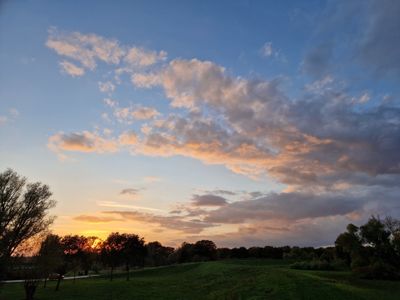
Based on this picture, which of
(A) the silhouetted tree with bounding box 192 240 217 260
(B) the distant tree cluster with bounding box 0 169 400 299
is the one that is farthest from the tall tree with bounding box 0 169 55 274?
(A) the silhouetted tree with bounding box 192 240 217 260

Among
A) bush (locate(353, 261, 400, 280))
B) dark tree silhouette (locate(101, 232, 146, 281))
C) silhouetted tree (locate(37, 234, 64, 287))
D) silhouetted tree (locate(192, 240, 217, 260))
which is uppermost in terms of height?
silhouetted tree (locate(192, 240, 217, 260))

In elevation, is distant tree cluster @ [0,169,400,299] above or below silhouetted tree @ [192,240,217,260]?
below

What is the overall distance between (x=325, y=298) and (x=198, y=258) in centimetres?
10416

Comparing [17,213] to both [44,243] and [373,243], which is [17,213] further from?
[373,243]

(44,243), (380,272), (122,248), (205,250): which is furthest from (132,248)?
(380,272)

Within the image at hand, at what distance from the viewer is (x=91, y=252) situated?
11088 centimetres

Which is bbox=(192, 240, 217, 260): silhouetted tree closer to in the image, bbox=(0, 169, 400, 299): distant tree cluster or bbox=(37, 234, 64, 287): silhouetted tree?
bbox=(0, 169, 400, 299): distant tree cluster

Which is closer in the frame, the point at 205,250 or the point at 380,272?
the point at 380,272

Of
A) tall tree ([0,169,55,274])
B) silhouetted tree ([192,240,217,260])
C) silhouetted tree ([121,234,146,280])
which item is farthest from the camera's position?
silhouetted tree ([192,240,217,260])

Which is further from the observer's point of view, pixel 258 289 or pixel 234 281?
pixel 234 281

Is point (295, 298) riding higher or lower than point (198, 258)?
lower

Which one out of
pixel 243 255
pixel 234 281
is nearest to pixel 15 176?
pixel 234 281

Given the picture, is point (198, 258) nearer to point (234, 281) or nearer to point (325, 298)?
point (234, 281)

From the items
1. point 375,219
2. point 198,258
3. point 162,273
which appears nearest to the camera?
point 375,219
